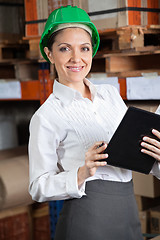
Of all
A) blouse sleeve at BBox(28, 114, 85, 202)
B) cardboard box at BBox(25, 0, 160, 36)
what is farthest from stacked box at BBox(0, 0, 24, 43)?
blouse sleeve at BBox(28, 114, 85, 202)

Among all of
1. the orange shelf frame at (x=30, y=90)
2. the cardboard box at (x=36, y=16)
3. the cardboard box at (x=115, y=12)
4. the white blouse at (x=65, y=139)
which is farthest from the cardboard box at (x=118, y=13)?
the white blouse at (x=65, y=139)

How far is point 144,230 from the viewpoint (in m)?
3.62

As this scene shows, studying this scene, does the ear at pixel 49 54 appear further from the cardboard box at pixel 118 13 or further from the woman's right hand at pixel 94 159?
the cardboard box at pixel 118 13

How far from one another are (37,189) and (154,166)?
0.63 m

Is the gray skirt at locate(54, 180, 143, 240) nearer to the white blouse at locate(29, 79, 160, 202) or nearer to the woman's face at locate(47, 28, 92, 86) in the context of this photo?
the white blouse at locate(29, 79, 160, 202)

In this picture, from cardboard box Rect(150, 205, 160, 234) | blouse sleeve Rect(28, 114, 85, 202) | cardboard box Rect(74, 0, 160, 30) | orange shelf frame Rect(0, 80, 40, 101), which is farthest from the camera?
orange shelf frame Rect(0, 80, 40, 101)

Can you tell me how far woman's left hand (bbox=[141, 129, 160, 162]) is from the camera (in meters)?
1.81

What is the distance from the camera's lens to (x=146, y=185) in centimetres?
342

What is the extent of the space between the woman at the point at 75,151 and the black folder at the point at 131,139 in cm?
12

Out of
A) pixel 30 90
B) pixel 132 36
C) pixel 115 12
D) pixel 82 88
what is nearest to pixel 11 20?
pixel 30 90

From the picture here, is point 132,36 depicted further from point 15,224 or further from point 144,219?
point 15,224

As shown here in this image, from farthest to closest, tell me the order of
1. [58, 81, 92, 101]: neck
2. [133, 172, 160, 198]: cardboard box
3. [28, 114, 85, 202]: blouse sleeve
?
[133, 172, 160, 198]: cardboard box, [58, 81, 92, 101]: neck, [28, 114, 85, 202]: blouse sleeve

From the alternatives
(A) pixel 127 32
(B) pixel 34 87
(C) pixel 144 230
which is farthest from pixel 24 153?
(A) pixel 127 32

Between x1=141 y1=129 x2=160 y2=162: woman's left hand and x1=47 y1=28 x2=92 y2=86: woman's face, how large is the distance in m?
0.50
